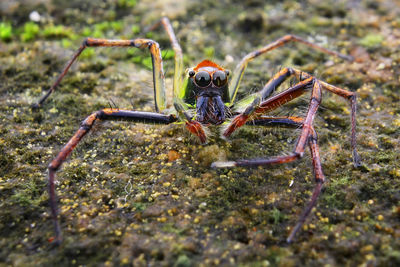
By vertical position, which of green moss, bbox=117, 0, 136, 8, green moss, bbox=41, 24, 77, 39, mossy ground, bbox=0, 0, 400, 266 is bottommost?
mossy ground, bbox=0, 0, 400, 266

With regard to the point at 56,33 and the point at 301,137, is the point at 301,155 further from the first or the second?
the point at 56,33

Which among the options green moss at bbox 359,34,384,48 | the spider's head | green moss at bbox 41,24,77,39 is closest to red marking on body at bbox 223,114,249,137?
the spider's head

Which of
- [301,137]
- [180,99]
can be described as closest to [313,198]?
[301,137]

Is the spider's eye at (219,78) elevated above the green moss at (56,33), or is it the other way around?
the green moss at (56,33)

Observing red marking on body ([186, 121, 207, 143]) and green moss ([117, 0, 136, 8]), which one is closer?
red marking on body ([186, 121, 207, 143])

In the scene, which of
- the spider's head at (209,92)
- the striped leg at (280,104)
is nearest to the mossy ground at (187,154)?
the striped leg at (280,104)

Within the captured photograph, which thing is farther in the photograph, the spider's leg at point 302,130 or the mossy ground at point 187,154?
the spider's leg at point 302,130

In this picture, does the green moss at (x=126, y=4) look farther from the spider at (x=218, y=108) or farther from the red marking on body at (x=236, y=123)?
the red marking on body at (x=236, y=123)

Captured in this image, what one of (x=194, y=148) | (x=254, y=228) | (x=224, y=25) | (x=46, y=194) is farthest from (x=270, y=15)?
(x=46, y=194)

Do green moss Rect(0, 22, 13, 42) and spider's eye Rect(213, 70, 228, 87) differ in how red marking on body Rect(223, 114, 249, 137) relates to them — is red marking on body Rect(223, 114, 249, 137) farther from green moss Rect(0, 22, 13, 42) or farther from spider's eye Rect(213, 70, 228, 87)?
green moss Rect(0, 22, 13, 42)
